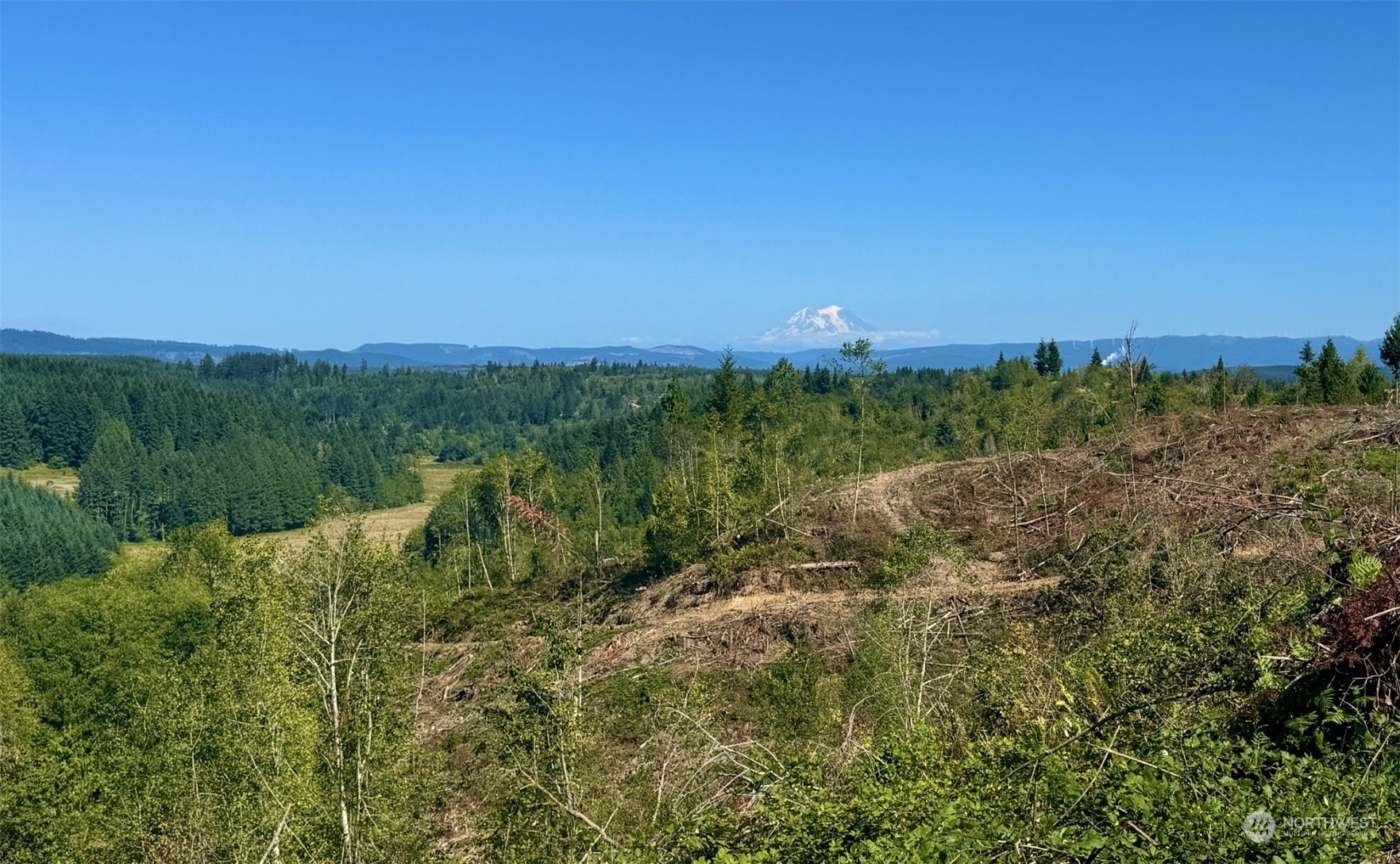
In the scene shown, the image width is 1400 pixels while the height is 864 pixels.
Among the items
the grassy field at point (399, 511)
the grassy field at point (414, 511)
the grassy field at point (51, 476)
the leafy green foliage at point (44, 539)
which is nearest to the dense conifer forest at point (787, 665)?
the grassy field at point (414, 511)

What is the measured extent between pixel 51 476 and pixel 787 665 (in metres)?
157

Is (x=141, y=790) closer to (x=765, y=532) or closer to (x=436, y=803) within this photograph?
(x=436, y=803)

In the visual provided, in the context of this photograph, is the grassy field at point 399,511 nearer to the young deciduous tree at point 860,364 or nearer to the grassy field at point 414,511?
the grassy field at point 414,511

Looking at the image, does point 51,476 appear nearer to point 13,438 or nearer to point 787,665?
point 13,438

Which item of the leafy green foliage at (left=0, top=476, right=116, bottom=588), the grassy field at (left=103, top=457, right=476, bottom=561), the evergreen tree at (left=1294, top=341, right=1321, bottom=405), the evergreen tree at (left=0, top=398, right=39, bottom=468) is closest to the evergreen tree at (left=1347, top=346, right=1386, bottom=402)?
the evergreen tree at (left=1294, top=341, right=1321, bottom=405)

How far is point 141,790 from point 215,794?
19.5 feet

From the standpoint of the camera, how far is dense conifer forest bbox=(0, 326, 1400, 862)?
831cm

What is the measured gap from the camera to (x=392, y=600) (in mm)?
25312

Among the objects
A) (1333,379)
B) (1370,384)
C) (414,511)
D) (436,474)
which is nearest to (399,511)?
(414,511)

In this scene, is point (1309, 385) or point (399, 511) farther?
point (399, 511)

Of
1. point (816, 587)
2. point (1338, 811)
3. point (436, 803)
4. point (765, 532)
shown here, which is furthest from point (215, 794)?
point (1338, 811)

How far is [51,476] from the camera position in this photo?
143375 mm

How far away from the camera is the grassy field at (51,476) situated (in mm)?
132125

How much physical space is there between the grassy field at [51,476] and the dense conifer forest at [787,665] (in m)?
92.2
